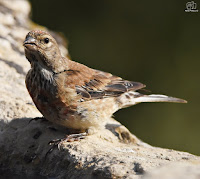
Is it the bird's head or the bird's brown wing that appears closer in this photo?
the bird's head

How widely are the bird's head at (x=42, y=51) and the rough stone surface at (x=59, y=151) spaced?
0.51 m

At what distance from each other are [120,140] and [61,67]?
0.93 meters

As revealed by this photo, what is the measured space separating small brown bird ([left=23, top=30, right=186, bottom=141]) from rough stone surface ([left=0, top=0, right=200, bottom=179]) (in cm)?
17

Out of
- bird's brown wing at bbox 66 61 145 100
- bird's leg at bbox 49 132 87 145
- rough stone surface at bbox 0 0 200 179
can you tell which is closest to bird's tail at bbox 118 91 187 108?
bird's brown wing at bbox 66 61 145 100

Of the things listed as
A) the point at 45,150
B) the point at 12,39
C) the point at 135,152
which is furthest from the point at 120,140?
the point at 12,39

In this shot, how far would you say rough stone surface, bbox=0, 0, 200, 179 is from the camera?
3.44m

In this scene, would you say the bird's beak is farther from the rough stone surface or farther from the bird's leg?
the bird's leg

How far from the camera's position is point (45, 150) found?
13.5ft

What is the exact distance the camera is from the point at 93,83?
4840mm

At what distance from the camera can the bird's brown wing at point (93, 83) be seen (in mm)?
4613

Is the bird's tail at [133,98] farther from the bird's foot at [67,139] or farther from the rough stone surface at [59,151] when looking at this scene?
the bird's foot at [67,139]

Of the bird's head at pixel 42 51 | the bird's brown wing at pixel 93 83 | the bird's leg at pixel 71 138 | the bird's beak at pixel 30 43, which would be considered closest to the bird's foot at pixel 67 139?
the bird's leg at pixel 71 138

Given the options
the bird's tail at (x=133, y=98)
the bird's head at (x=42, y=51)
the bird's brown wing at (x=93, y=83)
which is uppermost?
the bird's head at (x=42, y=51)

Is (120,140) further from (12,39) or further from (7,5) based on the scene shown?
(7,5)
